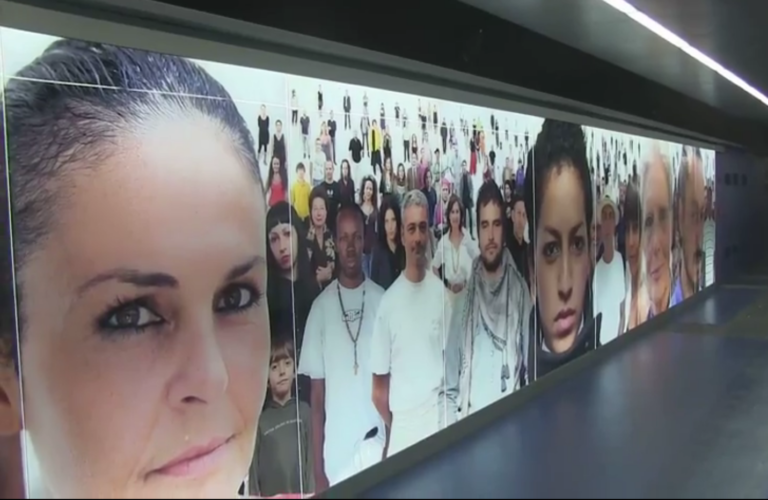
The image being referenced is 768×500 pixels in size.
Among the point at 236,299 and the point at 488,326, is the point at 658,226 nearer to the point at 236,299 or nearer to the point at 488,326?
the point at 488,326

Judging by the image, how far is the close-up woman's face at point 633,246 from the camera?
11.4 meters

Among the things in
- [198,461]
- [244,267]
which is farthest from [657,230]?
[198,461]

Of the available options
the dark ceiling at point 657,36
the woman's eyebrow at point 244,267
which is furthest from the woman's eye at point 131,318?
the dark ceiling at point 657,36

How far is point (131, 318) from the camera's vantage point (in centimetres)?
429

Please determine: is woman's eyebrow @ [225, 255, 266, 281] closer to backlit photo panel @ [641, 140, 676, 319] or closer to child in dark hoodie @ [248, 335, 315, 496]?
child in dark hoodie @ [248, 335, 315, 496]

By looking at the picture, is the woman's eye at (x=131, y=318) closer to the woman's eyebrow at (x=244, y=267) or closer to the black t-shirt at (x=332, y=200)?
the woman's eyebrow at (x=244, y=267)

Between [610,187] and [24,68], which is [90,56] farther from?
[610,187]

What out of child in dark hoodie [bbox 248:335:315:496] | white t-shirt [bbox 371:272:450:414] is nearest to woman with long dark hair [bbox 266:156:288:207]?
child in dark hoodie [bbox 248:335:315:496]

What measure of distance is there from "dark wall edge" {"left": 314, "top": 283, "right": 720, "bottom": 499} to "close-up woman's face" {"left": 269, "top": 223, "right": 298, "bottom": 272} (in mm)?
1491

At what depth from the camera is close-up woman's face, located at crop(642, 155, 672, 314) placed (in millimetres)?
12359

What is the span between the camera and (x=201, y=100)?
4.66 meters

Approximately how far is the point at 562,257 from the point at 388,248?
3.49 metres

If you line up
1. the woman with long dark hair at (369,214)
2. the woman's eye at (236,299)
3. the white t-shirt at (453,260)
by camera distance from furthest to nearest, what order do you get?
the white t-shirt at (453,260)
the woman with long dark hair at (369,214)
the woman's eye at (236,299)

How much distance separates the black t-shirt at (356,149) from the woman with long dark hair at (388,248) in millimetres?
453
